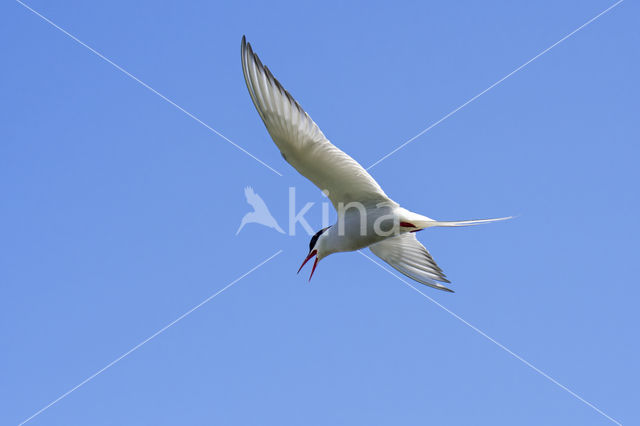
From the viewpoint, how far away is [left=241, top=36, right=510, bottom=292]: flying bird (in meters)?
6.78

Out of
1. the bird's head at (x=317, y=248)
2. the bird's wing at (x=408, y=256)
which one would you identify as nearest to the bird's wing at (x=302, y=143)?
the bird's head at (x=317, y=248)

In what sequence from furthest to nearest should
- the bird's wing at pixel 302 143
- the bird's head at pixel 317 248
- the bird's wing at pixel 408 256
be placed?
the bird's wing at pixel 408 256 < the bird's head at pixel 317 248 < the bird's wing at pixel 302 143

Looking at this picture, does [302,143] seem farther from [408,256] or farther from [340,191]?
[408,256]

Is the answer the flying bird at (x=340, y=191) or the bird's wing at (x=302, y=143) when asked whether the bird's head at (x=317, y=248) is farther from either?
the bird's wing at (x=302, y=143)

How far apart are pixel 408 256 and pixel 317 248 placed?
1226 mm

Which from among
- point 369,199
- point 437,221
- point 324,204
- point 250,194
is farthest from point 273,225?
point 437,221

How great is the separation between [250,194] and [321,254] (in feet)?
5.60

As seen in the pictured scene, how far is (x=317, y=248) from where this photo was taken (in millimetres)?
8125

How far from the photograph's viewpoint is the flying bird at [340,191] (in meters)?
6.78

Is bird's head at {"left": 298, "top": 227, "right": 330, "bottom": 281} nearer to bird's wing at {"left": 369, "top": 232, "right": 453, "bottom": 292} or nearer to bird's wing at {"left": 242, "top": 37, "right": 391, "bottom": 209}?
bird's wing at {"left": 242, "top": 37, "right": 391, "bottom": 209}

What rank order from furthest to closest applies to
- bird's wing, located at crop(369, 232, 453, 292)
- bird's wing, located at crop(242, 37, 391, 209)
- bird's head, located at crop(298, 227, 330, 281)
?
bird's wing, located at crop(369, 232, 453, 292), bird's head, located at crop(298, 227, 330, 281), bird's wing, located at crop(242, 37, 391, 209)

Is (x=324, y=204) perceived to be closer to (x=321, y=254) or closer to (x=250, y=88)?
(x=321, y=254)

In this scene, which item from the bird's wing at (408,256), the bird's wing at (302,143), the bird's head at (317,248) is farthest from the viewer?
the bird's wing at (408,256)

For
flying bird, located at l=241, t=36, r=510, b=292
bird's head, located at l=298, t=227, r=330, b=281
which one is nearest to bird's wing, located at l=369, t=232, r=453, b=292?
flying bird, located at l=241, t=36, r=510, b=292
